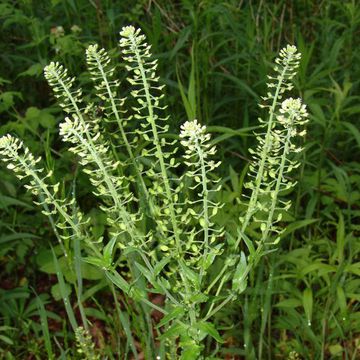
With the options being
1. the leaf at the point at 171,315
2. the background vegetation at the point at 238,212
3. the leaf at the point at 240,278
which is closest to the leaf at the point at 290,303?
the background vegetation at the point at 238,212

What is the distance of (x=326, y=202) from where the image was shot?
329cm

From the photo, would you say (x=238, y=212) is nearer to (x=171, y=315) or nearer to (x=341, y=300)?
(x=341, y=300)

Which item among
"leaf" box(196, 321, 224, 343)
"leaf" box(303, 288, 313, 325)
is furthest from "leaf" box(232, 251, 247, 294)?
"leaf" box(303, 288, 313, 325)

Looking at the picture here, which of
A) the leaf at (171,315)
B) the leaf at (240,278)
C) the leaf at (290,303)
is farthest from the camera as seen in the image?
the leaf at (290,303)

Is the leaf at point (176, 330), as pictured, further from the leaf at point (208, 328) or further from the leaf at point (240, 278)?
the leaf at point (240, 278)

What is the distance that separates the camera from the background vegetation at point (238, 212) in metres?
2.72

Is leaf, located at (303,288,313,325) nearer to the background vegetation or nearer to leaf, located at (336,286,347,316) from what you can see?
the background vegetation

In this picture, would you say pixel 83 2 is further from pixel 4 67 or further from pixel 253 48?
Answer: pixel 253 48

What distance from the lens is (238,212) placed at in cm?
280

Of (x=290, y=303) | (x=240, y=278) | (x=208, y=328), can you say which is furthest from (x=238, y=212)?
(x=208, y=328)

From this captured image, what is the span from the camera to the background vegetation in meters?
2.72

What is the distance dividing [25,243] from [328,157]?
6.60 ft

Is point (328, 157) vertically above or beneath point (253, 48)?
beneath

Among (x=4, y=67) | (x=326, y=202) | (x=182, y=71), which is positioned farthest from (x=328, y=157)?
(x=4, y=67)
